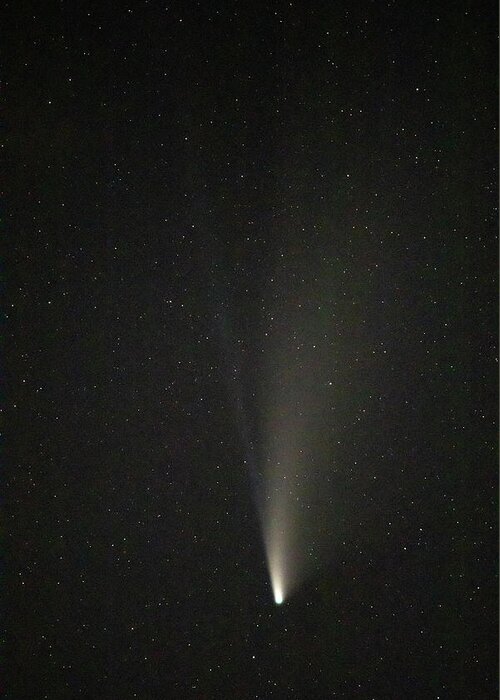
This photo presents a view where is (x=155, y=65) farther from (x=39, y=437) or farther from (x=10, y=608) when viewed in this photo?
(x=10, y=608)

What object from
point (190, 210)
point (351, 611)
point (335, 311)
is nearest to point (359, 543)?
point (351, 611)

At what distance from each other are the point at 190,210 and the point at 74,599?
11.7 inches

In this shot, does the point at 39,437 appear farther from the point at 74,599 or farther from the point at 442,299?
the point at 442,299

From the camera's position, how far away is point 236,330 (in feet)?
1.84

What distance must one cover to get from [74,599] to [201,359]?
20 centimetres

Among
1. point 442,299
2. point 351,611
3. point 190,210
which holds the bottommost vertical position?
point 351,611

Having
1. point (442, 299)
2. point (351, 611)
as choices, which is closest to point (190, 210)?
point (442, 299)

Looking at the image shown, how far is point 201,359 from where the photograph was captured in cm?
56

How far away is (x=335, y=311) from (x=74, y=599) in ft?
0.93

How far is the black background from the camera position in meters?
0.56

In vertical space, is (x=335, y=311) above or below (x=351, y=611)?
above

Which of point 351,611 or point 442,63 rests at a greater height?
point 442,63

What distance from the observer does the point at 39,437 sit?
0.56 metres

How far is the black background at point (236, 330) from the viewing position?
Answer: 0.56 m
